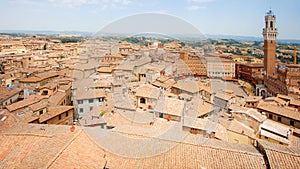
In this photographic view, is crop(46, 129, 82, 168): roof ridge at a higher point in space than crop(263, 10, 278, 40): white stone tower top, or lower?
lower

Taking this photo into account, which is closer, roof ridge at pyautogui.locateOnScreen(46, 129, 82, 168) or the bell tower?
roof ridge at pyautogui.locateOnScreen(46, 129, 82, 168)

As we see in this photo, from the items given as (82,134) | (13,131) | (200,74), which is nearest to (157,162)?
(82,134)

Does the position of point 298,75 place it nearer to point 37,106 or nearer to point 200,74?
point 200,74

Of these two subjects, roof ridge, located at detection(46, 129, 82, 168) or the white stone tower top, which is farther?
the white stone tower top

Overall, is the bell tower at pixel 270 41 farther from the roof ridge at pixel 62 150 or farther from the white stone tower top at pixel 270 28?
the roof ridge at pixel 62 150

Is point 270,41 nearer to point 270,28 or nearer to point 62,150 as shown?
point 270,28

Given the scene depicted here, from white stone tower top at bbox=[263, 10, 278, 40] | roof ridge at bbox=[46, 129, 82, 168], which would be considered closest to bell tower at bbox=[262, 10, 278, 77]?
white stone tower top at bbox=[263, 10, 278, 40]

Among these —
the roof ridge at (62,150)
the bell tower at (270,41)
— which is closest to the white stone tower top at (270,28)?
the bell tower at (270,41)

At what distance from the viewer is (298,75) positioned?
18.7m

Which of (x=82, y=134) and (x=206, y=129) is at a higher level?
(x=82, y=134)

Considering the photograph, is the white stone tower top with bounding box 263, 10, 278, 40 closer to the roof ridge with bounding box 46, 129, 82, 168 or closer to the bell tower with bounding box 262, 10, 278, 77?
the bell tower with bounding box 262, 10, 278, 77

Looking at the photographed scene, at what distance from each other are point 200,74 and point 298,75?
8.35 meters

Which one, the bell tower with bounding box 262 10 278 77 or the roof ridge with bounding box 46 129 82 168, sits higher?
the bell tower with bounding box 262 10 278 77

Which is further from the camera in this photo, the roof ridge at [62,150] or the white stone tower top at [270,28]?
the white stone tower top at [270,28]
